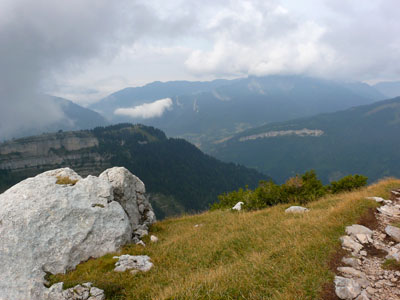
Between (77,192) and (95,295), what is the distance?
733cm

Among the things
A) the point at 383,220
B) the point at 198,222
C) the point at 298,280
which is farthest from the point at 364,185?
the point at 298,280

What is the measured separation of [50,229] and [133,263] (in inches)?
184

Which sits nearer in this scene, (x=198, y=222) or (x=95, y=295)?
(x=95, y=295)

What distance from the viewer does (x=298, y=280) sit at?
6.66 metres

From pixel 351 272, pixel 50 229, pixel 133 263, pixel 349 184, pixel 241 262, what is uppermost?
pixel 50 229

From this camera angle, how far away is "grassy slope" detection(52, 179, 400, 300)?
650 centimetres

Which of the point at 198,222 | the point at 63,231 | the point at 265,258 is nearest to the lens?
the point at 265,258

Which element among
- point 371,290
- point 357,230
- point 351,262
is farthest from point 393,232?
point 371,290

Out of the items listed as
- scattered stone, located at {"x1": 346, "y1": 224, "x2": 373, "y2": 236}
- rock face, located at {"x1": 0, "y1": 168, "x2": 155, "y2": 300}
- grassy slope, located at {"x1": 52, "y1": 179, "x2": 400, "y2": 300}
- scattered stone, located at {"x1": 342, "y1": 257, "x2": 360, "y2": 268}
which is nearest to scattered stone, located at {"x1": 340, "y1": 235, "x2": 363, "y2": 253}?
grassy slope, located at {"x1": 52, "y1": 179, "x2": 400, "y2": 300}

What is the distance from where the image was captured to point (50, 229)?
36.4ft

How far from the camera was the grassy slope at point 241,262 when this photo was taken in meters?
6.50

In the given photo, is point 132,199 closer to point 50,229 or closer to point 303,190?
point 50,229

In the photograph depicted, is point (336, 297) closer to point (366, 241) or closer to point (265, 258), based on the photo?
point (265, 258)

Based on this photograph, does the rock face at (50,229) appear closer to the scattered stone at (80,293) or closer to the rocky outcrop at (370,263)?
the scattered stone at (80,293)
